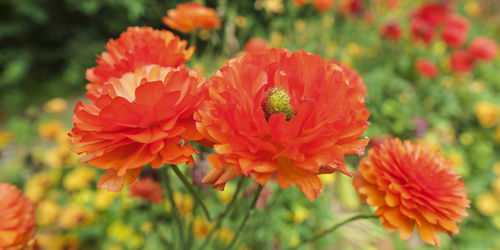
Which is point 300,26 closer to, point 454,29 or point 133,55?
point 454,29

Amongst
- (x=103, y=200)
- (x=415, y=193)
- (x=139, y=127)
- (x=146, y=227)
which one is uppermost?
(x=139, y=127)

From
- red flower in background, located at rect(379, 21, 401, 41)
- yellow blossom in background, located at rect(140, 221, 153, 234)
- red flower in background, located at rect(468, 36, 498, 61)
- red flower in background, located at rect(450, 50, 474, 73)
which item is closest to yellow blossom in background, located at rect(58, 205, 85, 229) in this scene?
yellow blossom in background, located at rect(140, 221, 153, 234)

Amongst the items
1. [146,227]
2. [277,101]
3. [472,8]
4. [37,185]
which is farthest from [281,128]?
[472,8]

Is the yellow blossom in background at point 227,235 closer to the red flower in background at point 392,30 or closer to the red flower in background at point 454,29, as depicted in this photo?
the red flower in background at point 392,30

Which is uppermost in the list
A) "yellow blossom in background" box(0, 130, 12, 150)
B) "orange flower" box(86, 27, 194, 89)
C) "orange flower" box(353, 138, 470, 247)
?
"orange flower" box(86, 27, 194, 89)

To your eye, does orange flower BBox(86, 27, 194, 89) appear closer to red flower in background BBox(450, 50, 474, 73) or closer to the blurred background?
the blurred background

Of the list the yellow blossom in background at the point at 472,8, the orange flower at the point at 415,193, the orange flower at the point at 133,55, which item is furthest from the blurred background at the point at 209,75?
the yellow blossom in background at the point at 472,8
